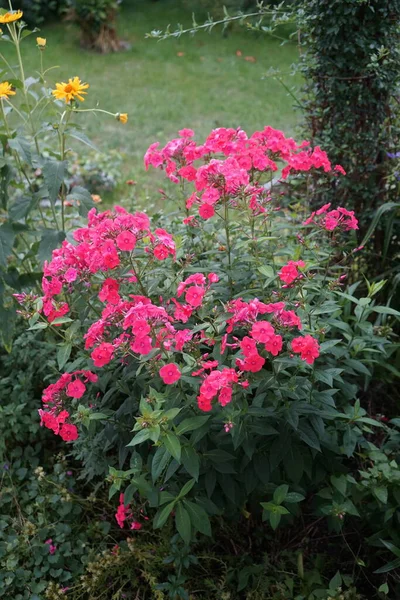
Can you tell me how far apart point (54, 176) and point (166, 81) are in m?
5.44

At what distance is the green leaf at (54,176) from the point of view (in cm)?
228

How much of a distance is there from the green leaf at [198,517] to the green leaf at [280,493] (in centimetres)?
21

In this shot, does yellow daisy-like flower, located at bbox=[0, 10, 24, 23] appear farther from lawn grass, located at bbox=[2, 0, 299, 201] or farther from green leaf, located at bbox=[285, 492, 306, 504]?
lawn grass, located at bbox=[2, 0, 299, 201]

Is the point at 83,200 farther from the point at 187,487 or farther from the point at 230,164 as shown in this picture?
the point at 187,487

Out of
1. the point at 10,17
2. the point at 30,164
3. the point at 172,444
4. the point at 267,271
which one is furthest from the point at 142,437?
the point at 10,17

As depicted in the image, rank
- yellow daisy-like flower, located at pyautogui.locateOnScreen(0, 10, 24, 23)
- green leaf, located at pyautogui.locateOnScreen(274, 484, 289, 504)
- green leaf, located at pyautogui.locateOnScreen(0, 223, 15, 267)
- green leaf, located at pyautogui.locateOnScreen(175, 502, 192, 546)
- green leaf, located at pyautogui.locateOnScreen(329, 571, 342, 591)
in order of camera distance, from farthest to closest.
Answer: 1. green leaf, located at pyautogui.locateOnScreen(0, 223, 15, 267)
2. yellow daisy-like flower, located at pyautogui.locateOnScreen(0, 10, 24, 23)
3. green leaf, located at pyautogui.locateOnScreen(329, 571, 342, 591)
4. green leaf, located at pyautogui.locateOnScreen(274, 484, 289, 504)
5. green leaf, located at pyautogui.locateOnScreen(175, 502, 192, 546)

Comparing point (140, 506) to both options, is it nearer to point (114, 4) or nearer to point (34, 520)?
point (34, 520)

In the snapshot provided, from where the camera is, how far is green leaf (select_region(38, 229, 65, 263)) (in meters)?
2.43

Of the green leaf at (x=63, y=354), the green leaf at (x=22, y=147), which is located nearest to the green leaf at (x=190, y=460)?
the green leaf at (x=63, y=354)

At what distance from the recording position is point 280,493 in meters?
1.80

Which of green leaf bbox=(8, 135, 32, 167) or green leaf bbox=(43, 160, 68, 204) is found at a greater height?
green leaf bbox=(8, 135, 32, 167)

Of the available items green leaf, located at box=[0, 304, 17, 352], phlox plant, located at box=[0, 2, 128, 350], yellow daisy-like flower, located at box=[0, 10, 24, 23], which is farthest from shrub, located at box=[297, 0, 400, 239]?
green leaf, located at box=[0, 304, 17, 352]

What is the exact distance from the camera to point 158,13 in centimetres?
959

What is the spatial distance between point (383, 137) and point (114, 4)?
6420mm
